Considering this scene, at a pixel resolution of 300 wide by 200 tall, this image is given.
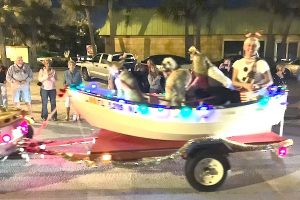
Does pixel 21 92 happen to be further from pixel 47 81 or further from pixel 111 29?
pixel 111 29

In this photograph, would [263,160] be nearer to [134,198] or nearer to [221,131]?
[221,131]

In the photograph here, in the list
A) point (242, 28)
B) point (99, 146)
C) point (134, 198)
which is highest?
point (242, 28)

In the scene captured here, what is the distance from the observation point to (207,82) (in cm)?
652

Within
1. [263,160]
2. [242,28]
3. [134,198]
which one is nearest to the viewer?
[134,198]

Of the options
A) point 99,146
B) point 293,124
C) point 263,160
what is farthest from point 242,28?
point 99,146

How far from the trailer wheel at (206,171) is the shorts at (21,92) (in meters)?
6.42

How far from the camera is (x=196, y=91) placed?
651 cm

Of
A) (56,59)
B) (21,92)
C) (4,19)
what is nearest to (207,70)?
(21,92)

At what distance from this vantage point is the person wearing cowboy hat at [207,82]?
6320 millimetres

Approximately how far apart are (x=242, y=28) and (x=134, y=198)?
2960 cm

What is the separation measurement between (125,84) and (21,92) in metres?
5.93

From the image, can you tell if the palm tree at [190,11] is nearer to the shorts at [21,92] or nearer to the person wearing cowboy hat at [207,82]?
the shorts at [21,92]

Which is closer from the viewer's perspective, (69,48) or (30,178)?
(30,178)

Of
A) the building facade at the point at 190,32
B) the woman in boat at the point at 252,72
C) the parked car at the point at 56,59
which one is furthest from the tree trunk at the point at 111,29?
the woman in boat at the point at 252,72
